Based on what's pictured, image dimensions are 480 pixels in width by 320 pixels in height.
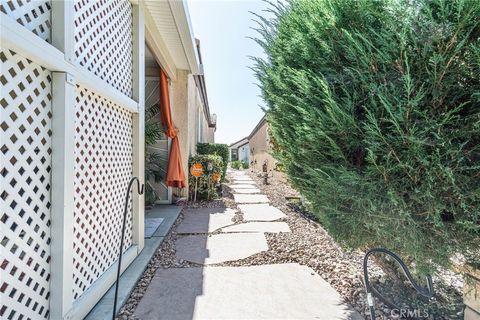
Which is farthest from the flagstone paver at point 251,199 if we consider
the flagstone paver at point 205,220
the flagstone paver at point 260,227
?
the flagstone paver at point 260,227

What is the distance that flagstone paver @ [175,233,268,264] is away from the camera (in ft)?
12.1

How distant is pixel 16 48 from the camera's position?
A: 1.46 meters

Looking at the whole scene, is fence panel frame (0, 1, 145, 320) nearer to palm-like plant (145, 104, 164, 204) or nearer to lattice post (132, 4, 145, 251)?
lattice post (132, 4, 145, 251)

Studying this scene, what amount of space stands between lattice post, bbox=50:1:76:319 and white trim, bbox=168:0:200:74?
8.54 ft

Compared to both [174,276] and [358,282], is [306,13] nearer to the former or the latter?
[358,282]

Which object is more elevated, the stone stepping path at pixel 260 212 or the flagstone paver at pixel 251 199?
the flagstone paver at pixel 251 199

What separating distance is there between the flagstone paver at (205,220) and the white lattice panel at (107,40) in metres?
2.89

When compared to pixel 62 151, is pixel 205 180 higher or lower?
lower

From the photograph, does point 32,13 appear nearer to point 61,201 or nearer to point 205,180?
point 61,201

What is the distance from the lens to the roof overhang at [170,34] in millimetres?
4219

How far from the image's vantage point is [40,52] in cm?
163

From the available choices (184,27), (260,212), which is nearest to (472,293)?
(260,212)

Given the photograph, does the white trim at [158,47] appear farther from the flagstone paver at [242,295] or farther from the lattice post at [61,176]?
the flagstone paver at [242,295]

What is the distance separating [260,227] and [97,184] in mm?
3481
